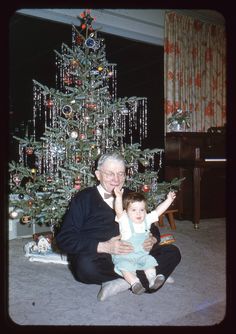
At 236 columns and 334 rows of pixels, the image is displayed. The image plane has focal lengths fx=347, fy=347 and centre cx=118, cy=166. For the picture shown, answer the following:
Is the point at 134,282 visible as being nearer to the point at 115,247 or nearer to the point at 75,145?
the point at 115,247

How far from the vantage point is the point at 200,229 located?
169 inches

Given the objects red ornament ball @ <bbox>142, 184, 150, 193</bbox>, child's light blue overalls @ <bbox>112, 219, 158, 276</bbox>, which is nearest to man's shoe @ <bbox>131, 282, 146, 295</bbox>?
child's light blue overalls @ <bbox>112, 219, 158, 276</bbox>

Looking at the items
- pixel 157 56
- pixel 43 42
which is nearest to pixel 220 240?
pixel 157 56

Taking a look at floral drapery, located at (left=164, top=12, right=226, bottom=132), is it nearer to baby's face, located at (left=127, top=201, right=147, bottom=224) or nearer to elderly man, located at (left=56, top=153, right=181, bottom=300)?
elderly man, located at (left=56, top=153, right=181, bottom=300)

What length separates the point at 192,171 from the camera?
4.58m

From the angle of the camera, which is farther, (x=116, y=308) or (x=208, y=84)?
(x=208, y=84)

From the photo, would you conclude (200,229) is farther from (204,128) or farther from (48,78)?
(48,78)

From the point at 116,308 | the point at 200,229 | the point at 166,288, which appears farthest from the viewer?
the point at 200,229

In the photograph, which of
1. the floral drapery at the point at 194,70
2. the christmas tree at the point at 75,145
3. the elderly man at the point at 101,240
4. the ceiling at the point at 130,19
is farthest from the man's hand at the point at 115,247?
the ceiling at the point at 130,19

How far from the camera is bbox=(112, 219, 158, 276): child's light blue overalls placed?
2277mm

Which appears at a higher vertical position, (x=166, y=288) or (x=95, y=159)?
(x=95, y=159)

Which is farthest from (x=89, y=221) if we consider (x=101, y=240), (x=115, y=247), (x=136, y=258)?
(x=136, y=258)

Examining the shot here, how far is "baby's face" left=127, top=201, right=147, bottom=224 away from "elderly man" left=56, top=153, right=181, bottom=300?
147mm

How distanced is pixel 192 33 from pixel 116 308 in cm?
470
